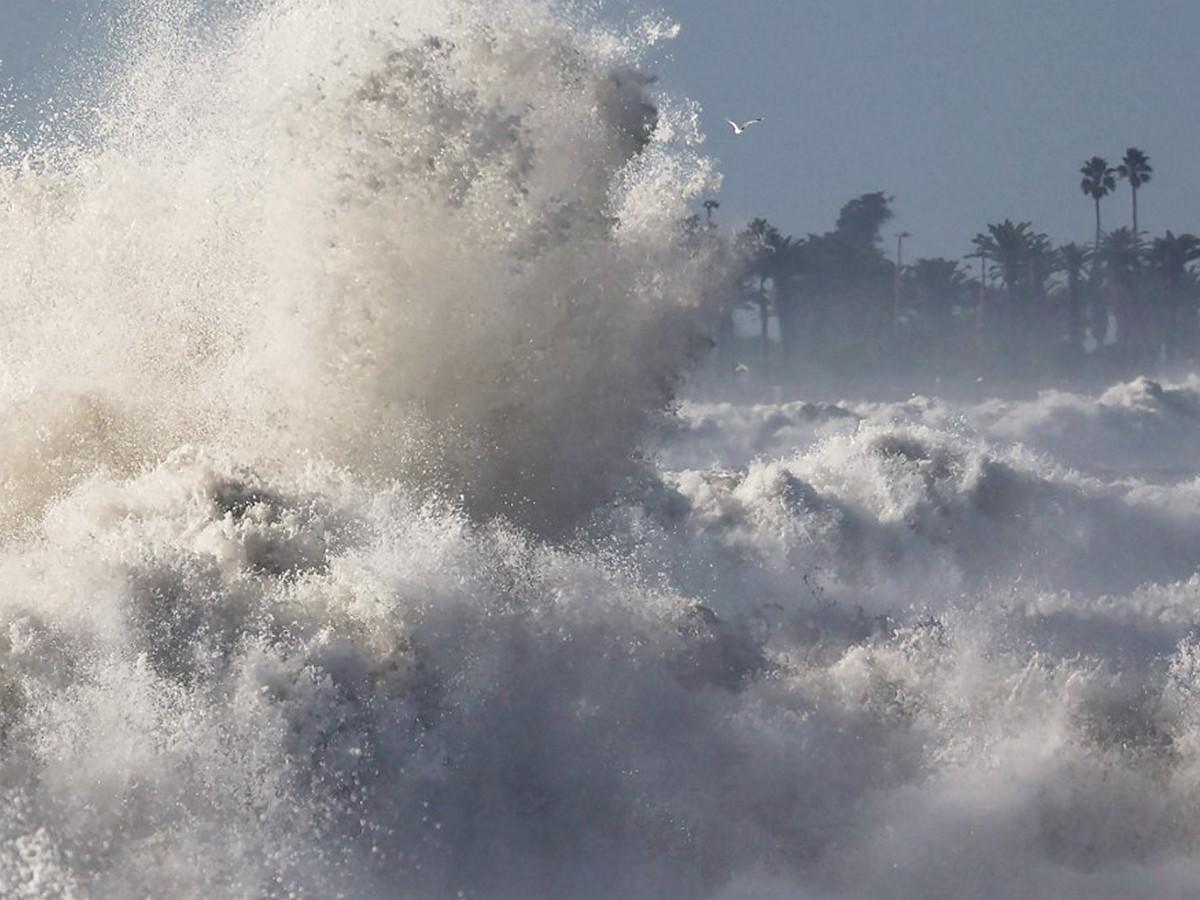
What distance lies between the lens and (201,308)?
56.2 feet

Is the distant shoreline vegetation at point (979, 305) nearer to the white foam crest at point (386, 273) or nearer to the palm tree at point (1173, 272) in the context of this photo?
the palm tree at point (1173, 272)

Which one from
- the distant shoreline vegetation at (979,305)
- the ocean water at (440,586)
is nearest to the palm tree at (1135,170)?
the distant shoreline vegetation at (979,305)

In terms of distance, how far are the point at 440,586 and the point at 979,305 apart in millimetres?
52618

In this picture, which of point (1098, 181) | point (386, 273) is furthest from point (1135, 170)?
point (386, 273)

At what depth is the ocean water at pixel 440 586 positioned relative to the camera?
10883mm

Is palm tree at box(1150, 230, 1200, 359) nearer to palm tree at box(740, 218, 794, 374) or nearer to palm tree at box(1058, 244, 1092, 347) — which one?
palm tree at box(1058, 244, 1092, 347)

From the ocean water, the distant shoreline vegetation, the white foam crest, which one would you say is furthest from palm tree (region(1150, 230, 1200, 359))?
the white foam crest

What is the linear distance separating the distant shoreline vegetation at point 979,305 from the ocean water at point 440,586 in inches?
1399

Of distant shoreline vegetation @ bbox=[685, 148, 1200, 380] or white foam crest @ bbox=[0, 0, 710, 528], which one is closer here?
white foam crest @ bbox=[0, 0, 710, 528]

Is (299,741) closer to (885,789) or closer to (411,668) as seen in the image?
(411,668)

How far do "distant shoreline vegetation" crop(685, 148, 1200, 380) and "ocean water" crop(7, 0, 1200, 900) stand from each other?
35.5m

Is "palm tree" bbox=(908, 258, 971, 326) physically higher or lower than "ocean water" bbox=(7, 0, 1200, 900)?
higher

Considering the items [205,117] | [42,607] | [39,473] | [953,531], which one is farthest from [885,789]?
[953,531]

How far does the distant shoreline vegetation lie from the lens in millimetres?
58688
